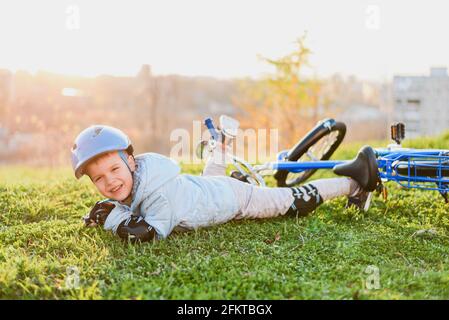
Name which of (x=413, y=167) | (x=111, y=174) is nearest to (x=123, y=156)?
(x=111, y=174)

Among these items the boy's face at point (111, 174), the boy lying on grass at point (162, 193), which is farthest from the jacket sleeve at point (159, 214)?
the boy's face at point (111, 174)

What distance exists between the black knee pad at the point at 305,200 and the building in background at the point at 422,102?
22.1 feet

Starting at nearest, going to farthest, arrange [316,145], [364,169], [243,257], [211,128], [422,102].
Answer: [243,257] → [364,169] → [211,128] → [316,145] → [422,102]

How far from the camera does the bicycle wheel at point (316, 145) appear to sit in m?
4.45

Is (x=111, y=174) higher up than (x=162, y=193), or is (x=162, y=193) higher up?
(x=111, y=174)

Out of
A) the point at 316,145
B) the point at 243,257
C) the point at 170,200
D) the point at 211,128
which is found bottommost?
the point at 243,257

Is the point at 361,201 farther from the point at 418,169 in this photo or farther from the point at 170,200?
the point at 170,200

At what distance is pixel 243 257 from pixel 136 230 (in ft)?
2.03

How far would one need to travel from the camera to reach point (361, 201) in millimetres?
3916

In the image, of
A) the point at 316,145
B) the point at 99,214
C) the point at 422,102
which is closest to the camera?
the point at 99,214

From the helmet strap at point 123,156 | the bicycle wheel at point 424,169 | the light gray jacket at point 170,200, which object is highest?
the helmet strap at point 123,156

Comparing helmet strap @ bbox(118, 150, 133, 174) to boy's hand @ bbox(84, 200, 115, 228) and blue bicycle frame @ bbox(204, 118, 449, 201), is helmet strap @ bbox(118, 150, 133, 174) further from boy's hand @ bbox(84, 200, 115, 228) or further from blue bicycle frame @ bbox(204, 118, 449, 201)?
blue bicycle frame @ bbox(204, 118, 449, 201)

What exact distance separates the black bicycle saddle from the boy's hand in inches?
59.4

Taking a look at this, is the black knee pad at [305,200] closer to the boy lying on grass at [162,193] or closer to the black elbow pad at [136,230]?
the boy lying on grass at [162,193]
